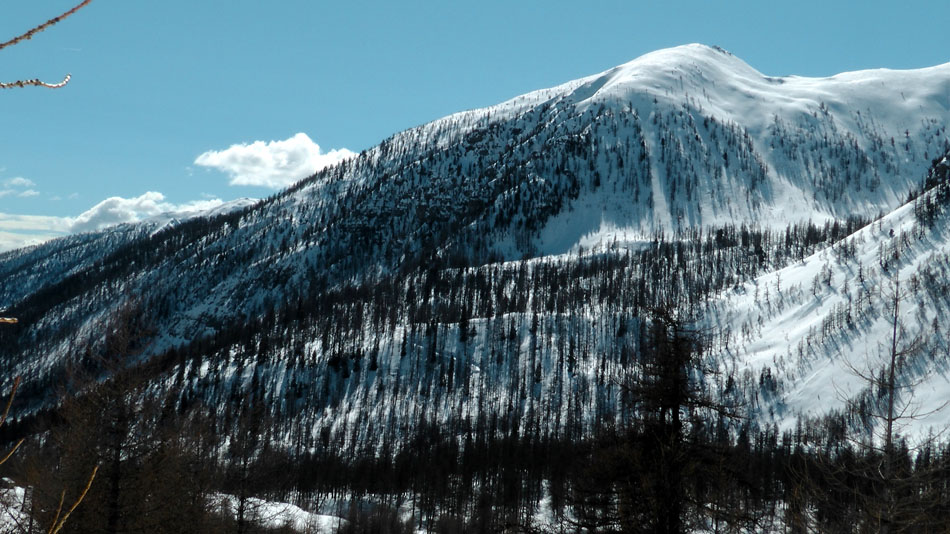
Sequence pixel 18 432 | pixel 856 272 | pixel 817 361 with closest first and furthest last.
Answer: pixel 18 432, pixel 817 361, pixel 856 272


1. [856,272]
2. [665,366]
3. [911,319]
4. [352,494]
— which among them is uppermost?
[856,272]

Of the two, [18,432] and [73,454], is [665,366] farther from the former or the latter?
[18,432]

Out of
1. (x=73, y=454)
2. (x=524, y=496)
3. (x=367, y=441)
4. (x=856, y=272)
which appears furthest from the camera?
(x=856, y=272)

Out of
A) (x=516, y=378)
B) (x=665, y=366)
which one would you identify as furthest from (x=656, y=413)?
(x=516, y=378)

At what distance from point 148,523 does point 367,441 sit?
454 ft

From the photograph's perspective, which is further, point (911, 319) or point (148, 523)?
point (911, 319)

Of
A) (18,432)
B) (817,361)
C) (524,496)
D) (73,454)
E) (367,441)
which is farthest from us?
(817,361)

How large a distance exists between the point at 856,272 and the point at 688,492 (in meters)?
204

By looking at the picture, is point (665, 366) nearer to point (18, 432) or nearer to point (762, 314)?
point (18, 432)

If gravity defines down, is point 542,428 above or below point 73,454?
above

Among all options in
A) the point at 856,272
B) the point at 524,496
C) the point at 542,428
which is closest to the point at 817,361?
the point at 856,272

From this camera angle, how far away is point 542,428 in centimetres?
15212

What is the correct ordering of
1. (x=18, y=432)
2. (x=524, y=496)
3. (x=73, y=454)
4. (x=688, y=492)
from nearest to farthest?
(x=688, y=492), (x=73, y=454), (x=524, y=496), (x=18, y=432)

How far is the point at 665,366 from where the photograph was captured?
1680 centimetres
